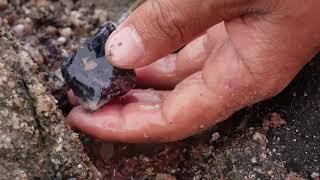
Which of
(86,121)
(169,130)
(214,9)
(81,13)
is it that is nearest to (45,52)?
(81,13)

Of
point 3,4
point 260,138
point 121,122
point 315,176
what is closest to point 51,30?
point 3,4

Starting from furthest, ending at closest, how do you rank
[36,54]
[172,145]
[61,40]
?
[61,40], [36,54], [172,145]

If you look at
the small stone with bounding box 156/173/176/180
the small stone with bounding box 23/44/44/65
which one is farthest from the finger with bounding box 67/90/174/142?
the small stone with bounding box 23/44/44/65

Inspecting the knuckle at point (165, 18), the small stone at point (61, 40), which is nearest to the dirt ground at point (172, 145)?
the small stone at point (61, 40)

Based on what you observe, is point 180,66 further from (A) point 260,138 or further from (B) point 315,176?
(B) point 315,176

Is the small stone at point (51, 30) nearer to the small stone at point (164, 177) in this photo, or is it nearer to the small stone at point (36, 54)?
the small stone at point (36, 54)
